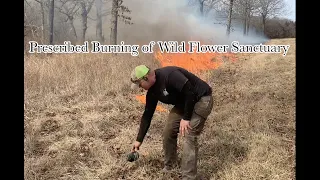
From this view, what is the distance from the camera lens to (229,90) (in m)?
5.06

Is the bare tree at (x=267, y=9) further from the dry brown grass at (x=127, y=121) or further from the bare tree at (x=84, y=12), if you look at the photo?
the bare tree at (x=84, y=12)

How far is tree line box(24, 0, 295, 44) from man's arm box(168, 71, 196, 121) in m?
1.11

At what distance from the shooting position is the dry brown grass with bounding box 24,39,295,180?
177 inches

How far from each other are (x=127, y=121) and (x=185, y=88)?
1.49 m

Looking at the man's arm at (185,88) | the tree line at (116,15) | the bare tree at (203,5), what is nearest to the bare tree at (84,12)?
the tree line at (116,15)

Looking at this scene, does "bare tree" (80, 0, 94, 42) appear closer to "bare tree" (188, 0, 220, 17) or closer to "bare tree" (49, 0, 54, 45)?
"bare tree" (49, 0, 54, 45)

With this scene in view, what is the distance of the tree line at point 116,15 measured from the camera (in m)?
4.72

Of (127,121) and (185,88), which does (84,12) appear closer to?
(127,121)

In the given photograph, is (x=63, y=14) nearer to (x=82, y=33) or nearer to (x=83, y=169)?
(x=82, y=33)

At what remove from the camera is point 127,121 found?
520 cm

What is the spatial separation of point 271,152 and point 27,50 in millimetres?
3167

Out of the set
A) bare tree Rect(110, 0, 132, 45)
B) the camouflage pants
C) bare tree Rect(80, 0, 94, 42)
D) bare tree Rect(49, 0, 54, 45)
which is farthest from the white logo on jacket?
bare tree Rect(49, 0, 54, 45)

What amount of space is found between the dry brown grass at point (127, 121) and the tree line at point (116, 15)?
243 millimetres
